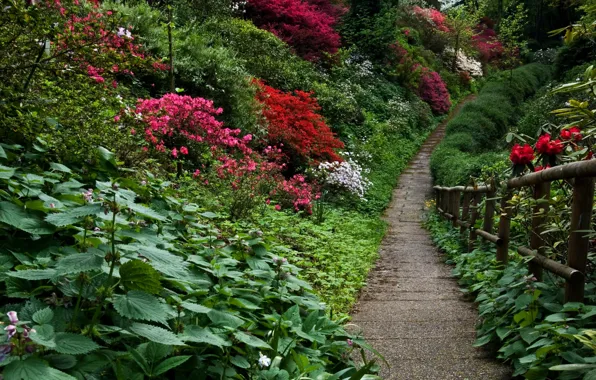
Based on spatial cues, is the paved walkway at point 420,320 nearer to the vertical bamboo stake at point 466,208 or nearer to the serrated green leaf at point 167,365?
the vertical bamboo stake at point 466,208

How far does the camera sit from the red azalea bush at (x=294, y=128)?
9.29 metres

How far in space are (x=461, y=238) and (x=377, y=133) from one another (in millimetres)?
8840

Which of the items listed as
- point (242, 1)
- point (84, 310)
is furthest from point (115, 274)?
point (242, 1)

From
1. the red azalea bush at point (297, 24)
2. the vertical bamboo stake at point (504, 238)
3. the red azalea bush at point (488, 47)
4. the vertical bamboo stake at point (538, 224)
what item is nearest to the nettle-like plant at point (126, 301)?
the vertical bamboo stake at point (538, 224)

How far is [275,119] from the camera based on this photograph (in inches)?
367

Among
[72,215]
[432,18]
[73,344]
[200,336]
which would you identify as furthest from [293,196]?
[432,18]

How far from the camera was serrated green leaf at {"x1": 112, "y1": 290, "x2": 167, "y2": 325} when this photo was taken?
4.51ft

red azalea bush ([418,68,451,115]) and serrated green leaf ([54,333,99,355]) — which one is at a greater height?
red azalea bush ([418,68,451,115])

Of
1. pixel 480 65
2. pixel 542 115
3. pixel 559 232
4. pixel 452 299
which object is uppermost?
pixel 480 65

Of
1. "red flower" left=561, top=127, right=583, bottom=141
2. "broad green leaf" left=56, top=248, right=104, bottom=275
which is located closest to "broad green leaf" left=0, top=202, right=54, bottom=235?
"broad green leaf" left=56, top=248, right=104, bottom=275

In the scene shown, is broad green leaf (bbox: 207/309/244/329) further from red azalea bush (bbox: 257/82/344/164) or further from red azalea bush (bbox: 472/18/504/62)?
red azalea bush (bbox: 472/18/504/62)

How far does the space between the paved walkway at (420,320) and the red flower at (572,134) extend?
1.41 metres

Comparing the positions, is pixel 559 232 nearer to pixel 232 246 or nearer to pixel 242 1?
pixel 232 246

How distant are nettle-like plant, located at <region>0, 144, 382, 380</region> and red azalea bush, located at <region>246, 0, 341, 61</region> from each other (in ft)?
42.4
